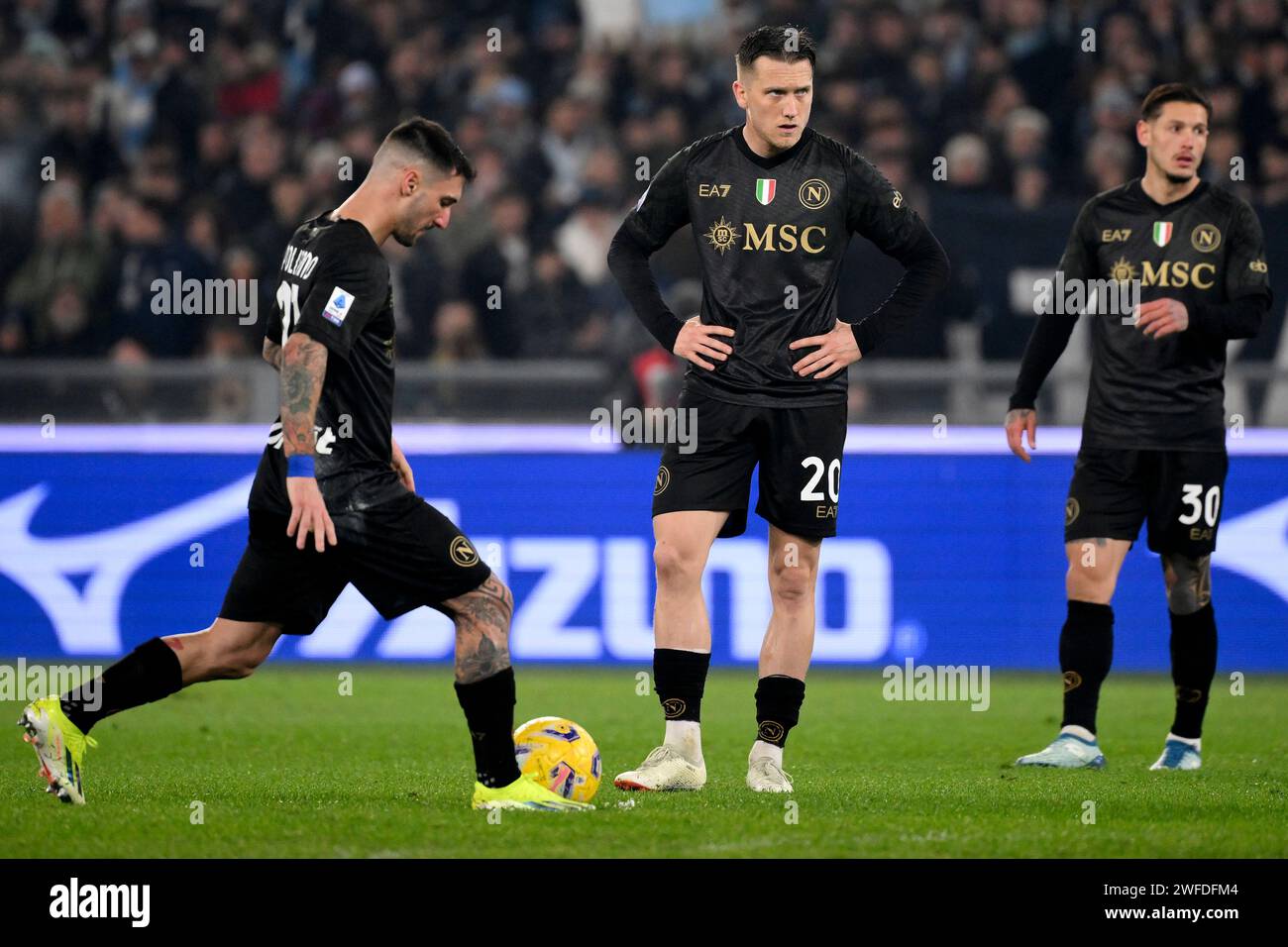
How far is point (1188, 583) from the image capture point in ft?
23.9

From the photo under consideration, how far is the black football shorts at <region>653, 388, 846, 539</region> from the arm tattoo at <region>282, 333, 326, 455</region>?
134cm

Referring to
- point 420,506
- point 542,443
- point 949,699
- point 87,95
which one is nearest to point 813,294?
point 420,506

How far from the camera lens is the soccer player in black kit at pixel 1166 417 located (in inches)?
281

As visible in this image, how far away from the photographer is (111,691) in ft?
18.7

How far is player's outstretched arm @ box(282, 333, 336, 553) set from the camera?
5.26 metres

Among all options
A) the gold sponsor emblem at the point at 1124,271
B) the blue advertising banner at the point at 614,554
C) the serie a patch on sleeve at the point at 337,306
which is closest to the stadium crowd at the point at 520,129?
the blue advertising banner at the point at 614,554

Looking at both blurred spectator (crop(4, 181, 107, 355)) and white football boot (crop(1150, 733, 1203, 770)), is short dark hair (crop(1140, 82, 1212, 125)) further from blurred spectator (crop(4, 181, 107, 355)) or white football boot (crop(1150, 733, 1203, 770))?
blurred spectator (crop(4, 181, 107, 355))

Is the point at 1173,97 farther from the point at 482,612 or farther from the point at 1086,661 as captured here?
the point at 482,612

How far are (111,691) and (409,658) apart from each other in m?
4.59

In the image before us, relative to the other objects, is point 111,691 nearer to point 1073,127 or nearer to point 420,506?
point 420,506

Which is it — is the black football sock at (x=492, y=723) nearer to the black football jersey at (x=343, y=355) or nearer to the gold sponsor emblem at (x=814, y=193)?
the black football jersey at (x=343, y=355)

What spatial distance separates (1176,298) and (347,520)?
343 cm
